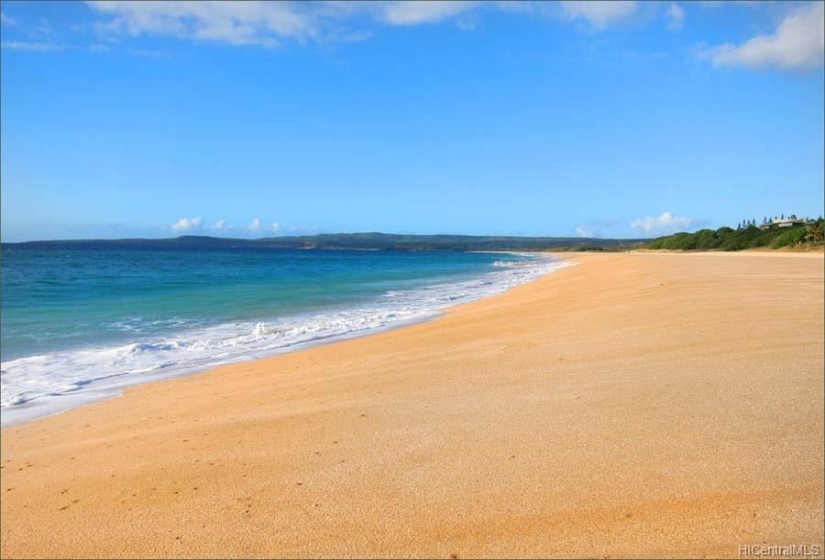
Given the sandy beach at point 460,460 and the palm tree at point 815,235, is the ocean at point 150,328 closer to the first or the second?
the sandy beach at point 460,460

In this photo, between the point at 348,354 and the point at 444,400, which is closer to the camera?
the point at 444,400

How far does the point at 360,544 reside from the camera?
3443mm

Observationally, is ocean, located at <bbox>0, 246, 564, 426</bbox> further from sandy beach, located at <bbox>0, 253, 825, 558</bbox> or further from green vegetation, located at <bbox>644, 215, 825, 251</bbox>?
green vegetation, located at <bbox>644, 215, 825, 251</bbox>

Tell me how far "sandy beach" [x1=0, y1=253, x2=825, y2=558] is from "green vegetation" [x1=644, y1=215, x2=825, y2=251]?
128 feet

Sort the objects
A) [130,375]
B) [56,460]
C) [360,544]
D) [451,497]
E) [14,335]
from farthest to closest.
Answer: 1. [14,335]
2. [130,375]
3. [56,460]
4. [451,497]
5. [360,544]

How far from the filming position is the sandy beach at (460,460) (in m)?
3.52

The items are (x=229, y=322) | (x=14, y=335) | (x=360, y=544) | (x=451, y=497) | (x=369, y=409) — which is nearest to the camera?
(x=360, y=544)

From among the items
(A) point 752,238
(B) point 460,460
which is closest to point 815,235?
(A) point 752,238

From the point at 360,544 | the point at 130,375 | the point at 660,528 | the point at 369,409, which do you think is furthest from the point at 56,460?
the point at 660,528

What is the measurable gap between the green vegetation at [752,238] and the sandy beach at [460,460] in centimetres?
3888

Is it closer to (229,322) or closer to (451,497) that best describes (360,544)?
(451,497)

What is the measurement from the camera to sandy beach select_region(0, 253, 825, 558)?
3.52m

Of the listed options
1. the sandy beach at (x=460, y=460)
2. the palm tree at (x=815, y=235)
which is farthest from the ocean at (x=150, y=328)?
the palm tree at (x=815, y=235)

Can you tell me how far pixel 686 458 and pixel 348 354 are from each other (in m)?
6.43
